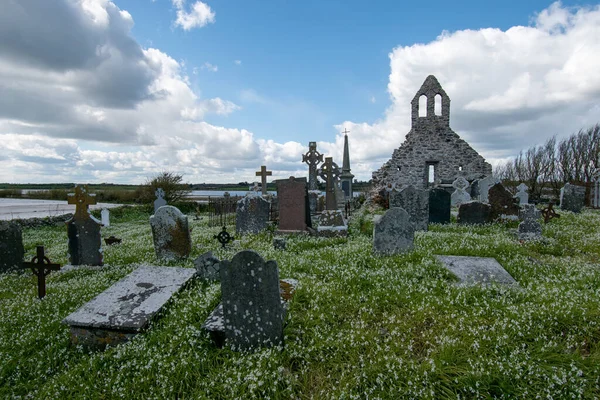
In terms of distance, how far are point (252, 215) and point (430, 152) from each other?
56.9 feet

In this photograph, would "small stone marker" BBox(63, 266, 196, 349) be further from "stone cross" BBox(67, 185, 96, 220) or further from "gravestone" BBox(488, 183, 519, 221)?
"gravestone" BBox(488, 183, 519, 221)

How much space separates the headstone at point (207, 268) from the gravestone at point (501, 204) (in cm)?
1122

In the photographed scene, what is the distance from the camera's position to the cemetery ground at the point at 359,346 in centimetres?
331

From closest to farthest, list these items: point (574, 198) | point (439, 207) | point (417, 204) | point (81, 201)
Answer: point (81, 201)
point (417, 204)
point (439, 207)
point (574, 198)

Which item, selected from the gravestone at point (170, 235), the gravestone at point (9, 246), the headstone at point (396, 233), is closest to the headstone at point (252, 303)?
the headstone at point (396, 233)

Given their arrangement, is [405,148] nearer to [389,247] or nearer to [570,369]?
[389,247]

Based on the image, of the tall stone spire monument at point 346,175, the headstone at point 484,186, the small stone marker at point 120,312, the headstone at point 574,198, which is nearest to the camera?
the small stone marker at point 120,312

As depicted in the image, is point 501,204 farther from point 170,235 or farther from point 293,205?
point 170,235

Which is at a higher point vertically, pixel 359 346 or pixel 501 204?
pixel 501 204

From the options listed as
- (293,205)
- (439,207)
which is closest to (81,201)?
(293,205)

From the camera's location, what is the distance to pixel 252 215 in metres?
12.8

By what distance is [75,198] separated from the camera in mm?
→ 8641

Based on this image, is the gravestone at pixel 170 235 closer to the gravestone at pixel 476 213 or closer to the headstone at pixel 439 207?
the headstone at pixel 439 207

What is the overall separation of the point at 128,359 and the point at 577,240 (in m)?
11.1
